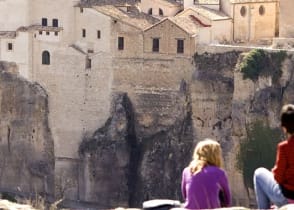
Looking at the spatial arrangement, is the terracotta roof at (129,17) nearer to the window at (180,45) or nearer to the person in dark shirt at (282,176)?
the window at (180,45)

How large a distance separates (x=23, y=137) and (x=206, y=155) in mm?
32566

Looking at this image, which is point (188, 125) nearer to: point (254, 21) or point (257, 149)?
point (257, 149)

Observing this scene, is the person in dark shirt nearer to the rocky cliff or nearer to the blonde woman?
the blonde woman

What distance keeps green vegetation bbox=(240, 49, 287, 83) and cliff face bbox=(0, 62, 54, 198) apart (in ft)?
30.2

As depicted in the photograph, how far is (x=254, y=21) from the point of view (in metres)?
44.3

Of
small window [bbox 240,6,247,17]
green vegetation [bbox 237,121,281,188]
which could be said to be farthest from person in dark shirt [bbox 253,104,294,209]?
small window [bbox 240,6,247,17]

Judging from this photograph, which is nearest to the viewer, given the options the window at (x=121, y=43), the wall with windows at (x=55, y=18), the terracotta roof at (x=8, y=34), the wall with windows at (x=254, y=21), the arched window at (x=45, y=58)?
the window at (x=121, y=43)

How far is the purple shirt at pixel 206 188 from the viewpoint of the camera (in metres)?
14.4

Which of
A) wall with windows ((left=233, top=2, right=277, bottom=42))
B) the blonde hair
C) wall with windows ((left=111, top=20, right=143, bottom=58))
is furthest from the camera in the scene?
wall with windows ((left=233, top=2, right=277, bottom=42))

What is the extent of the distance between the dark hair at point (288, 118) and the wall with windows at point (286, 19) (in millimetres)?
28375

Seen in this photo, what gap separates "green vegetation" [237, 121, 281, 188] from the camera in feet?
131

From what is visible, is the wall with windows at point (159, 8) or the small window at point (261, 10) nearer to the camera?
Result: the small window at point (261, 10)

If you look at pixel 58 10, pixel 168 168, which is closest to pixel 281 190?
pixel 168 168

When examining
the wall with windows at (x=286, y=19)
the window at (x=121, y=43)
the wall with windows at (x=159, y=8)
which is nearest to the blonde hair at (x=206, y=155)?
the wall with windows at (x=286, y=19)
